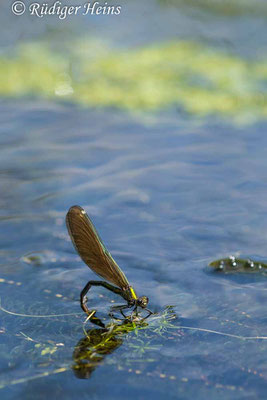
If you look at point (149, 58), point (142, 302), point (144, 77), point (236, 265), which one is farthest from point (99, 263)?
point (149, 58)

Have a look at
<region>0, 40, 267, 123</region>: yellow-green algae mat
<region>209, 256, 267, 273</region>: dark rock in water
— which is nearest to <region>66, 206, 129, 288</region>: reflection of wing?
<region>209, 256, 267, 273</region>: dark rock in water

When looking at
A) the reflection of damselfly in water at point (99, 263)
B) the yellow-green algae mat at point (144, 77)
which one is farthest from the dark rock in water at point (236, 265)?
the yellow-green algae mat at point (144, 77)

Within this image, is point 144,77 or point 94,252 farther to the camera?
point 144,77

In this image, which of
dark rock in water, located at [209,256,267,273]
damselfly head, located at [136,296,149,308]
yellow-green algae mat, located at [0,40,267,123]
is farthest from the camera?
yellow-green algae mat, located at [0,40,267,123]

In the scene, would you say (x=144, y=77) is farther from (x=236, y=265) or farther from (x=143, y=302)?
(x=143, y=302)

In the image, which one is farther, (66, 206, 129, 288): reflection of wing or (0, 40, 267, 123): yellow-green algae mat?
(0, 40, 267, 123): yellow-green algae mat

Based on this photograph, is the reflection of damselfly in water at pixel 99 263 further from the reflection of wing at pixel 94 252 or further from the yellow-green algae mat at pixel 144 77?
the yellow-green algae mat at pixel 144 77

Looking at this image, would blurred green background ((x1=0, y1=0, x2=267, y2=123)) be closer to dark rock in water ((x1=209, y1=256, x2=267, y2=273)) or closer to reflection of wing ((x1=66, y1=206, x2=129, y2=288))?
dark rock in water ((x1=209, y1=256, x2=267, y2=273))

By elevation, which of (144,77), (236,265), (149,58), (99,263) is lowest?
(236,265)
